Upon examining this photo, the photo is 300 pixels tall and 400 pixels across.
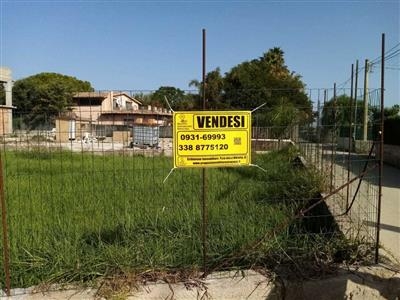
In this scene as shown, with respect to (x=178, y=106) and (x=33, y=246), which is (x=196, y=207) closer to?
(x=178, y=106)

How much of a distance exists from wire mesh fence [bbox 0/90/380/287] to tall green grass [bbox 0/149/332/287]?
15mm

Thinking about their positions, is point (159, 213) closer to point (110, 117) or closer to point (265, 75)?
point (110, 117)

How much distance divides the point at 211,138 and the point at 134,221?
6.42 feet

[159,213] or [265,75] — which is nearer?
[159,213]

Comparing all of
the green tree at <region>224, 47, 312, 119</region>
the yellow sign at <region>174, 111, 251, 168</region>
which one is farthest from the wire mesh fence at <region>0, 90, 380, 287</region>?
the green tree at <region>224, 47, 312, 119</region>

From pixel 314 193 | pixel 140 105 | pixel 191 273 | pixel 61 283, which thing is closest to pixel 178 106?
pixel 140 105

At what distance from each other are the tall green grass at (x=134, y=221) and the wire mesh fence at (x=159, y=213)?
1 centimetres

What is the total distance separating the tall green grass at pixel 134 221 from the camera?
13.5 feet

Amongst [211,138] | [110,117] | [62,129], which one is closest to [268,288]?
[211,138]

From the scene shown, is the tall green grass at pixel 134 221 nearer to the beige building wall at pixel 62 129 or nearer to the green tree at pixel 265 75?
the beige building wall at pixel 62 129

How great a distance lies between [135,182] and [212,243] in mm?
3998

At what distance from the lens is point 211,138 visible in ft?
12.9

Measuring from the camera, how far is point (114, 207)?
6.20 metres

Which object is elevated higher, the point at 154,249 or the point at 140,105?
the point at 140,105
